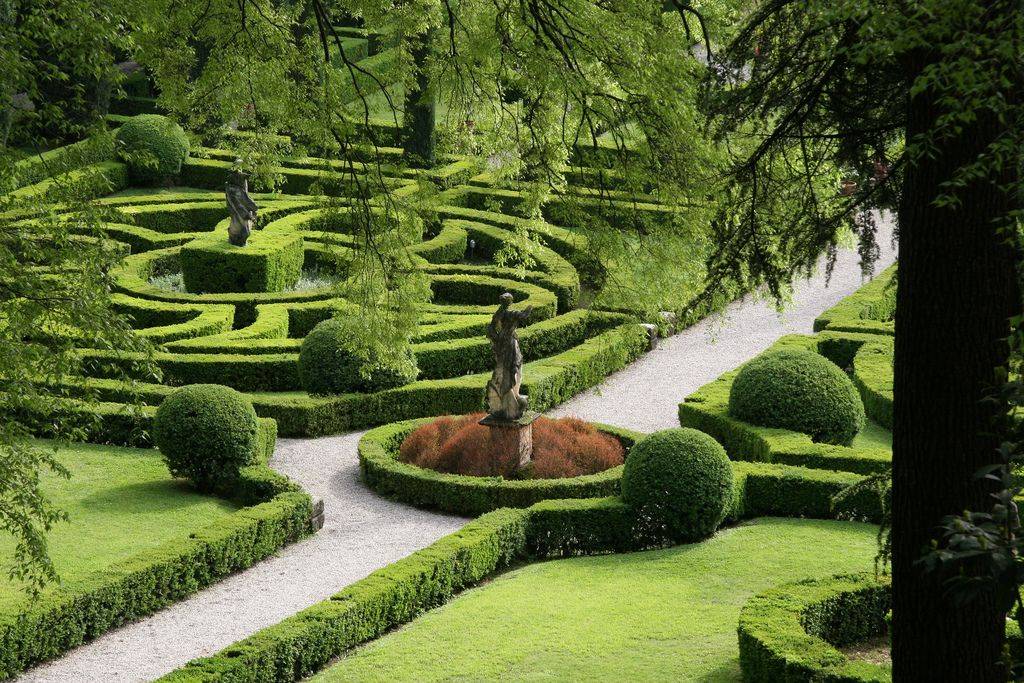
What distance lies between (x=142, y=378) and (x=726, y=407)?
788 centimetres

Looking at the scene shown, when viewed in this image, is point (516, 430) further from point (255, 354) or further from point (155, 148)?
point (155, 148)

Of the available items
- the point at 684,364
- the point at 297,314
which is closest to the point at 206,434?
the point at 297,314

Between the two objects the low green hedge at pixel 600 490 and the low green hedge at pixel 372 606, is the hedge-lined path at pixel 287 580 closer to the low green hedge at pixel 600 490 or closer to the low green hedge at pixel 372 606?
the low green hedge at pixel 600 490

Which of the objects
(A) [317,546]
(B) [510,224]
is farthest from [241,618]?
(B) [510,224]

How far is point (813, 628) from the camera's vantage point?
34.5ft

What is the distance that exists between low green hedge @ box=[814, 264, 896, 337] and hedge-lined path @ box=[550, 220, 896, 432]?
21.2 inches

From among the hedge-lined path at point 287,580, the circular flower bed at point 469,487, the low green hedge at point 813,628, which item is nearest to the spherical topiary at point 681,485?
the circular flower bed at point 469,487

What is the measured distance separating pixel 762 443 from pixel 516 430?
9.31 feet

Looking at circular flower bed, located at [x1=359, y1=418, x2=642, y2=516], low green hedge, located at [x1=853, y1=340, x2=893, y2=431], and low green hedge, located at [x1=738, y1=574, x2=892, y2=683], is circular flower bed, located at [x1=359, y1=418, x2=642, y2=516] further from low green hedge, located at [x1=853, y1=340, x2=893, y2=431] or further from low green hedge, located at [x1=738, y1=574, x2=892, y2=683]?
low green hedge, located at [x1=738, y1=574, x2=892, y2=683]

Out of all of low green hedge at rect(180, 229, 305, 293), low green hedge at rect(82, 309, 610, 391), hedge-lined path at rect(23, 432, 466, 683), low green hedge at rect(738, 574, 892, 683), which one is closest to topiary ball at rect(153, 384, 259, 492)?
hedge-lined path at rect(23, 432, 466, 683)

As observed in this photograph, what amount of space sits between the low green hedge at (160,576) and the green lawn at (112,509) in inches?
13.2

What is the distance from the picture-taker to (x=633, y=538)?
13734 mm

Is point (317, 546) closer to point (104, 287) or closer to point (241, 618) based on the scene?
point (241, 618)

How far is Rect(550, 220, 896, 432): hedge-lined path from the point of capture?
60.3 feet
